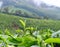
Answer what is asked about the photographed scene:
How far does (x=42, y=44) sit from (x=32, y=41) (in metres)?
0.08

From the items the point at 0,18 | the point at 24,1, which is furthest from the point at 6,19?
the point at 24,1

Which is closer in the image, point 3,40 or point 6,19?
point 3,40

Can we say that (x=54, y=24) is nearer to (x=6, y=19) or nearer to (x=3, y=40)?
(x=6, y=19)

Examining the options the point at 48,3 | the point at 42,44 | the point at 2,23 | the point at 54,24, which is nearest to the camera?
the point at 42,44

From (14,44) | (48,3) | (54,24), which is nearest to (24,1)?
(48,3)

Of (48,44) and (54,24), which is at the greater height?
(48,44)

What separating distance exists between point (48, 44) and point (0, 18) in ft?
65.4

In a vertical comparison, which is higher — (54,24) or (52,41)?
(52,41)

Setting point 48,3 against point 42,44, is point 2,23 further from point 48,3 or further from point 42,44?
point 48,3

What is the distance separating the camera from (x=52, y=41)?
775mm

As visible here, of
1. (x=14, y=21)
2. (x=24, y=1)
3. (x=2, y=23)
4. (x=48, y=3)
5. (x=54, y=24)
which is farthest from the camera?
(x=48, y=3)

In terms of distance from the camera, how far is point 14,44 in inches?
31.9

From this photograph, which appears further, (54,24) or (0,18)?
(54,24)

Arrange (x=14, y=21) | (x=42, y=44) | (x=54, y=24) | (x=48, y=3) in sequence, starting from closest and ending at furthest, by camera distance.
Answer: (x=42, y=44) → (x=14, y=21) → (x=54, y=24) → (x=48, y=3)
